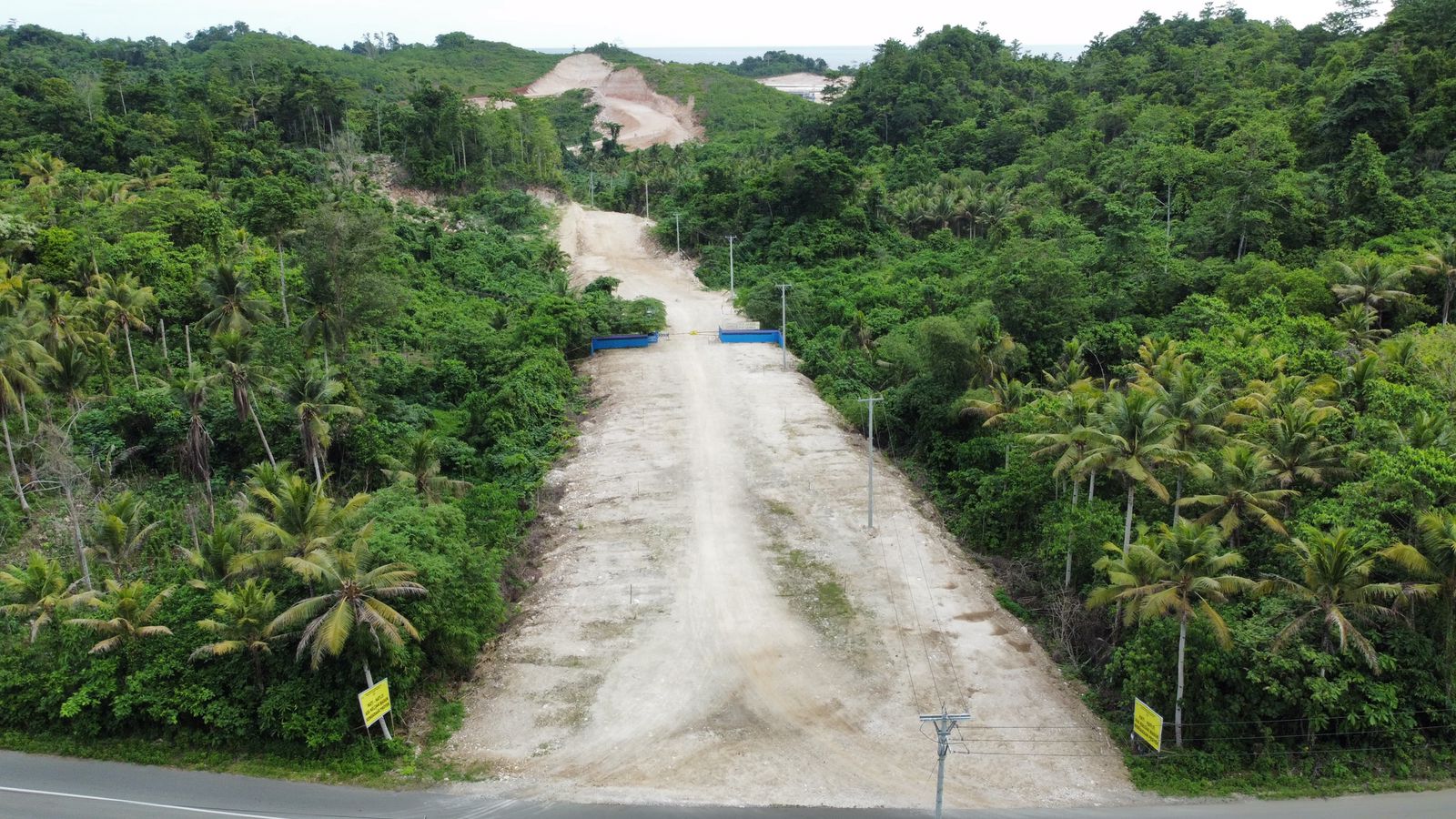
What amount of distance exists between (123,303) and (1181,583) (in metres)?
42.8

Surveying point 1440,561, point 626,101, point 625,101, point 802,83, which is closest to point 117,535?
point 1440,561

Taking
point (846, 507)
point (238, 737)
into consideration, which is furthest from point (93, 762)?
point (846, 507)

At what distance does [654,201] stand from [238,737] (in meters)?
70.5

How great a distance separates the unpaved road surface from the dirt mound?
80.8 metres

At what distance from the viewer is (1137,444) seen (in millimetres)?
24609

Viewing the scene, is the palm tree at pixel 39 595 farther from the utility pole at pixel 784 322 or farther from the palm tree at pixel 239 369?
the utility pole at pixel 784 322

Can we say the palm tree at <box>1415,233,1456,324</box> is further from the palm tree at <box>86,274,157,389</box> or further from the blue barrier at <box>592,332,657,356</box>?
the palm tree at <box>86,274,157,389</box>

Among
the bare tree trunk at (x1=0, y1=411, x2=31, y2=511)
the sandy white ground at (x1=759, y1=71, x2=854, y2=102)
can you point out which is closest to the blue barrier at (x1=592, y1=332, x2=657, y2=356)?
the bare tree trunk at (x1=0, y1=411, x2=31, y2=511)

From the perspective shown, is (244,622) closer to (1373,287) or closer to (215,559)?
(215,559)

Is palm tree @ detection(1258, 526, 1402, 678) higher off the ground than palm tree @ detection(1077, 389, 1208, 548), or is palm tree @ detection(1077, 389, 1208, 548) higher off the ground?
palm tree @ detection(1077, 389, 1208, 548)

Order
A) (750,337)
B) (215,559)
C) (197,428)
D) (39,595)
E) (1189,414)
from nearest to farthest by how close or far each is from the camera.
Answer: (215,559) → (39,595) → (1189,414) → (197,428) → (750,337)

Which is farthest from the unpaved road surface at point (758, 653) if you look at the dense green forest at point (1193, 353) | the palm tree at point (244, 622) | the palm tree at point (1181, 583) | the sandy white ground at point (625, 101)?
the sandy white ground at point (625, 101)

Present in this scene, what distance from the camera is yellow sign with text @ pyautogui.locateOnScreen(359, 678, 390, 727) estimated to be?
21875 mm

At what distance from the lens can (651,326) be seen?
55.2 m
